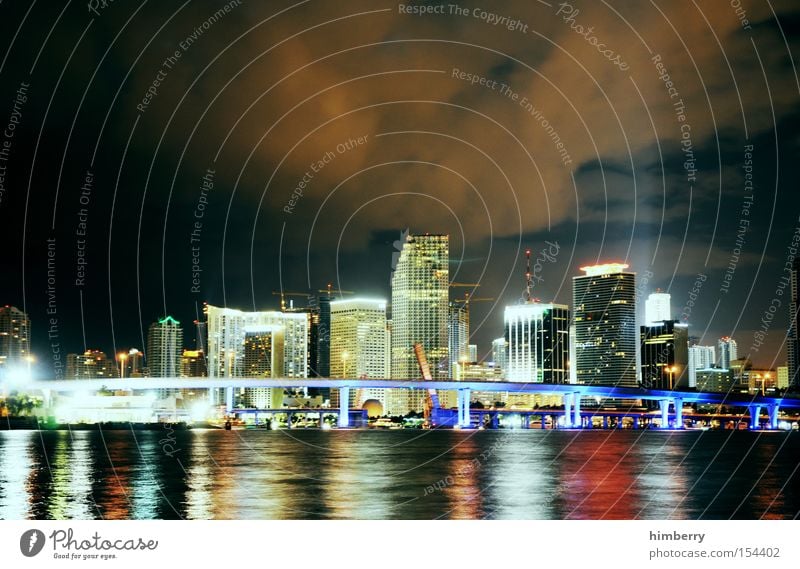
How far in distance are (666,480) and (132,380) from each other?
411 ft

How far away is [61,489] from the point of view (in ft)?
162

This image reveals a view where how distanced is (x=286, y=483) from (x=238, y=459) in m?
27.8

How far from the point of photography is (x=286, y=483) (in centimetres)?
5444

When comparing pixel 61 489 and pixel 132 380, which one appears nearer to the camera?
pixel 61 489
